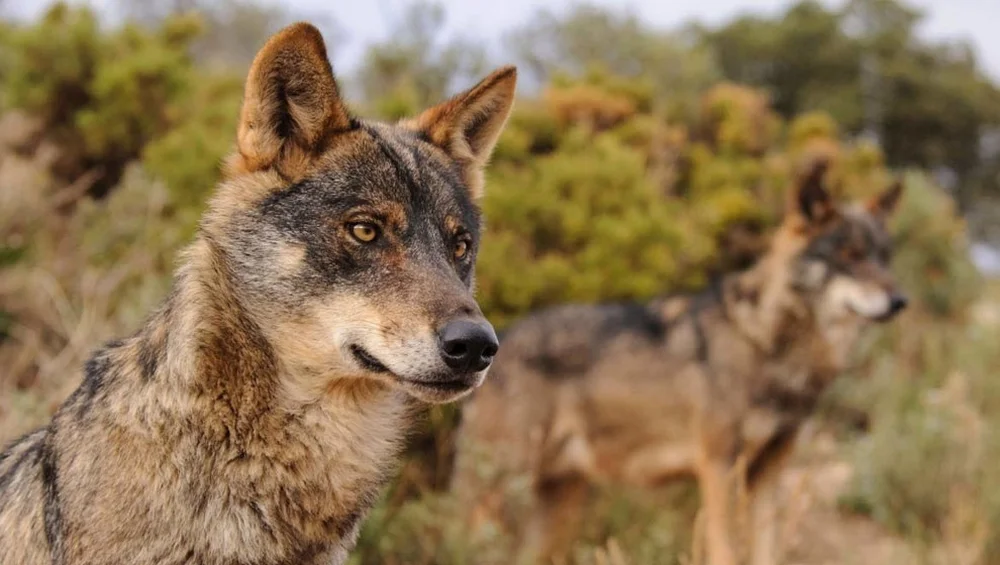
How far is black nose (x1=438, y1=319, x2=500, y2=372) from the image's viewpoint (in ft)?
8.21

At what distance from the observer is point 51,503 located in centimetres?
260

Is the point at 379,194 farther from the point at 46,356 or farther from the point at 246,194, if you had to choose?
the point at 46,356

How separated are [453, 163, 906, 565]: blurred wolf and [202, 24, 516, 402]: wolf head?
3279 millimetres

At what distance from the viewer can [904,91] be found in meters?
25.3

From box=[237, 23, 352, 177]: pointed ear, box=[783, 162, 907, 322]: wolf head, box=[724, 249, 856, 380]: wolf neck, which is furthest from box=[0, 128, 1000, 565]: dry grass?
box=[237, 23, 352, 177]: pointed ear

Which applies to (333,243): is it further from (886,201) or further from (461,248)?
(886,201)

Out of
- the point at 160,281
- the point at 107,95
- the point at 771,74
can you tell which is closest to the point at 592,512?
the point at 160,281

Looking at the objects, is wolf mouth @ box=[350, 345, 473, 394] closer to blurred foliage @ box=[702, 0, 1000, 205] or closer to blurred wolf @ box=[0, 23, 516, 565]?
blurred wolf @ box=[0, 23, 516, 565]

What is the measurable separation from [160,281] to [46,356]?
3.30ft

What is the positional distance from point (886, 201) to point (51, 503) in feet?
20.7

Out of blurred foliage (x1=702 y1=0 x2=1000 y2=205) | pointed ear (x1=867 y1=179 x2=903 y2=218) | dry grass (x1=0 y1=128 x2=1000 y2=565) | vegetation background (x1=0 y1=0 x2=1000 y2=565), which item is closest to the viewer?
dry grass (x1=0 y1=128 x2=1000 y2=565)

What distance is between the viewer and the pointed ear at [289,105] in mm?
2736

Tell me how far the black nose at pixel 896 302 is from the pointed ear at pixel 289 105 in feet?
15.9

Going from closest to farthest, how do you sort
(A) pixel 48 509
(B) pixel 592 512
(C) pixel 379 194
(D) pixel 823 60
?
(A) pixel 48 509 → (C) pixel 379 194 → (B) pixel 592 512 → (D) pixel 823 60
